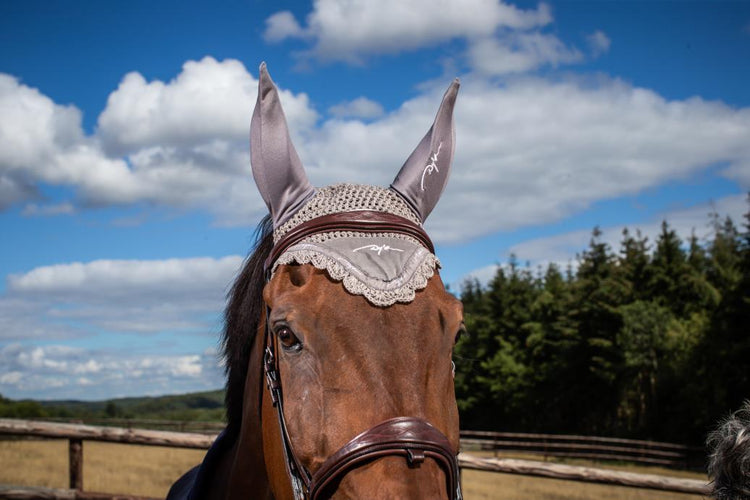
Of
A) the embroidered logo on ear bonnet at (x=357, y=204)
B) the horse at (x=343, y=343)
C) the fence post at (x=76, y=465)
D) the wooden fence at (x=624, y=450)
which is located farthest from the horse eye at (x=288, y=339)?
the wooden fence at (x=624, y=450)

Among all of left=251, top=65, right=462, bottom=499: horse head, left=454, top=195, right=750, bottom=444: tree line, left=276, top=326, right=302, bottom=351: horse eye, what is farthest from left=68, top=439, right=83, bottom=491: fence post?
left=454, top=195, right=750, bottom=444: tree line

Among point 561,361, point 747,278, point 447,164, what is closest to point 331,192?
point 447,164

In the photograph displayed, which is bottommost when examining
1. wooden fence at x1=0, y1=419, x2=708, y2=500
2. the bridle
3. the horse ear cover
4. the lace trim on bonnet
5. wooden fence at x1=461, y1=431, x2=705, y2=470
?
wooden fence at x1=461, y1=431, x2=705, y2=470

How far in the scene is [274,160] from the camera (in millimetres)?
1994

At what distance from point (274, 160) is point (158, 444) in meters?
5.77

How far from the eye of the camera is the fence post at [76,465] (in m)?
6.34

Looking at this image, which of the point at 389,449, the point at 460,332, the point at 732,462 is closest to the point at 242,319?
the point at 460,332

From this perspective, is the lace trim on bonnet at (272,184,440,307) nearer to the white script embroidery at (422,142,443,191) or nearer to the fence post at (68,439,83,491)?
the white script embroidery at (422,142,443,191)

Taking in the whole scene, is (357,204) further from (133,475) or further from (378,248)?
(133,475)

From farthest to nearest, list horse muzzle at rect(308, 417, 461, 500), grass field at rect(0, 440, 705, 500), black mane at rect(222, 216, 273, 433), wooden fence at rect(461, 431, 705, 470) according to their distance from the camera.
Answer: wooden fence at rect(461, 431, 705, 470)
grass field at rect(0, 440, 705, 500)
black mane at rect(222, 216, 273, 433)
horse muzzle at rect(308, 417, 461, 500)

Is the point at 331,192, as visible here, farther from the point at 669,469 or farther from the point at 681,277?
the point at 681,277

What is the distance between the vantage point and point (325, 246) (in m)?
1.80

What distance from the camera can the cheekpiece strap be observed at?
1866 mm

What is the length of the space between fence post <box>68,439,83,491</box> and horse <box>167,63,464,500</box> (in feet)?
16.6
